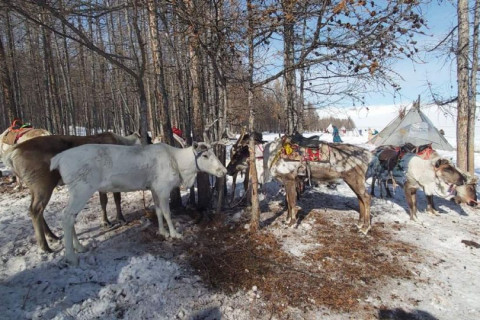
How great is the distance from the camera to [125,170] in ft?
16.0

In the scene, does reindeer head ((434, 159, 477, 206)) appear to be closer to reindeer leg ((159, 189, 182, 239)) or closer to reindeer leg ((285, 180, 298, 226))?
reindeer leg ((285, 180, 298, 226))

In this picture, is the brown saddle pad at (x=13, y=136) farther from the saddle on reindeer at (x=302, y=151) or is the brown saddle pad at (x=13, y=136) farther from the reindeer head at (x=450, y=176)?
the reindeer head at (x=450, y=176)

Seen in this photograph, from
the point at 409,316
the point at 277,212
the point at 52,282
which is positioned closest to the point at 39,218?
the point at 52,282

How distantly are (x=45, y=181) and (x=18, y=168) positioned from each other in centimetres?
42

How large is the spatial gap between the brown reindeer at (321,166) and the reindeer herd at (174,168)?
0.02m

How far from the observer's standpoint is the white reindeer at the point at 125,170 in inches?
172

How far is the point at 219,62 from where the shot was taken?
221 inches

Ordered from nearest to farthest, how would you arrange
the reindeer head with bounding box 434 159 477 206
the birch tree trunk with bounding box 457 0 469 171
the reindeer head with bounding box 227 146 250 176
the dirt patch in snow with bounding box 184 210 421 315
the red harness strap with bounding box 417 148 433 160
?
1. the dirt patch in snow with bounding box 184 210 421 315
2. the reindeer head with bounding box 434 159 477 206
3. the red harness strap with bounding box 417 148 433 160
4. the reindeer head with bounding box 227 146 250 176
5. the birch tree trunk with bounding box 457 0 469 171

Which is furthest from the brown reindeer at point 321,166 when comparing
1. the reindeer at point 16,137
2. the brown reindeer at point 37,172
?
the reindeer at point 16,137

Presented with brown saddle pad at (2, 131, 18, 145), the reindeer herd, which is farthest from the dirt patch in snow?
brown saddle pad at (2, 131, 18, 145)

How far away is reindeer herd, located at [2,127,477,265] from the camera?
Answer: 4.50 m

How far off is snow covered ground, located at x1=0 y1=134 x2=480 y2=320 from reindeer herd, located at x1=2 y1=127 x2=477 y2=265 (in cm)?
41

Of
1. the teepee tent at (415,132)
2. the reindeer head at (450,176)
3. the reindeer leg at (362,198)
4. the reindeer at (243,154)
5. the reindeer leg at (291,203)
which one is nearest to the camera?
the reindeer leg at (362,198)

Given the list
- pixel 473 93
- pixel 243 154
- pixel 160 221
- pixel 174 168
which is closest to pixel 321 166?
→ pixel 243 154
